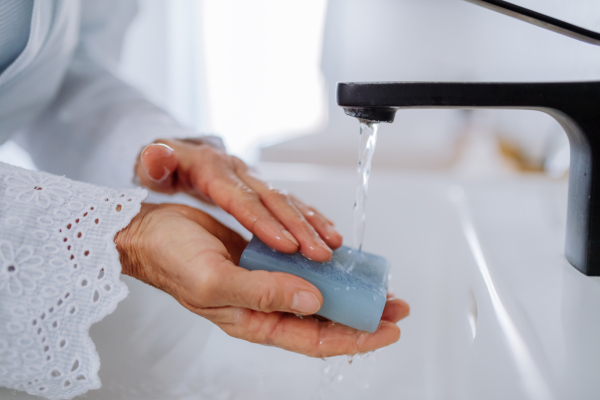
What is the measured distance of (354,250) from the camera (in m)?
0.45

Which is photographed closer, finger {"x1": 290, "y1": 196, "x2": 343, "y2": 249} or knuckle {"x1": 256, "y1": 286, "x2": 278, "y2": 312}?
knuckle {"x1": 256, "y1": 286, "x2": 278, "y2": 312}

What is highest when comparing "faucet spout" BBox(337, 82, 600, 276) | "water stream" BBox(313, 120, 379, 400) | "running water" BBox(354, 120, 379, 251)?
"faucet spout" BBox(337, 82, 600, 276)

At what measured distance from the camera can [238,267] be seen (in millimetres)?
331

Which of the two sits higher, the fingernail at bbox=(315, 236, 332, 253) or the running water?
the running water

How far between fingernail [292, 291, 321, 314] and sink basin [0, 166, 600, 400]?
4.8 inches

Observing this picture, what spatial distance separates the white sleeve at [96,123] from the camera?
0.57 m

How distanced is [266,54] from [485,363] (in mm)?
1112

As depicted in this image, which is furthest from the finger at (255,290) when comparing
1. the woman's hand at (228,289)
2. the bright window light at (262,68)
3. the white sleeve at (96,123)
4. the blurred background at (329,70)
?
the bright window light at (262,68)

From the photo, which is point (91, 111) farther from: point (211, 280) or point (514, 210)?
point (514, 210)

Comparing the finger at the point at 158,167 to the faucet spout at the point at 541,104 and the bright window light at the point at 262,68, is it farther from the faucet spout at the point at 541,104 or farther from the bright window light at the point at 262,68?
the bright window light at the point at 262,68

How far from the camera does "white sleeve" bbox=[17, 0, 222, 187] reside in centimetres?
57

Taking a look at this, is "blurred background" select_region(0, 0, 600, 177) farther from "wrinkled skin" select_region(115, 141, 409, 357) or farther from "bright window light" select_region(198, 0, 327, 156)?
"wrinkled skin" select_region(115, 141, 409, 357)

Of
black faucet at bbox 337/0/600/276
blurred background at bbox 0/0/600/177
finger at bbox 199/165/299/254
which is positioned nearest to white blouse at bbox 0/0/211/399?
finger at bbox 199/165/299/254

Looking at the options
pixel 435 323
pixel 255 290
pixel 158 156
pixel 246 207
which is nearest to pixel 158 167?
pixel 158 156
